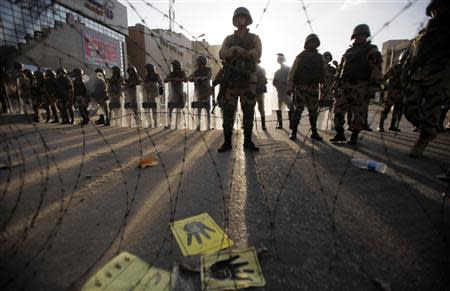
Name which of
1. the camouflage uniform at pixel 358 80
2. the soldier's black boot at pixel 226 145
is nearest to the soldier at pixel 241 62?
the soldier's black boot at pixel 226 145

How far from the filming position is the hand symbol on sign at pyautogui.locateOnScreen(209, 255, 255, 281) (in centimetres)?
135

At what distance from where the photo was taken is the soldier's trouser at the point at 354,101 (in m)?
4.11

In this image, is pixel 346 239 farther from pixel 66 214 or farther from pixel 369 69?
pixel 369 69

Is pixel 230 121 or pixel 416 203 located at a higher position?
pixel 230 121

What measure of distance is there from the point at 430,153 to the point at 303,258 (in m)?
3.54

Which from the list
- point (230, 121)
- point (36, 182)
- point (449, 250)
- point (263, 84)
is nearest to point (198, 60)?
point (263, 84)

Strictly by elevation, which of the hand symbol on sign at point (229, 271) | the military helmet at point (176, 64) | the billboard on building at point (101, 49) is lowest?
the hand symbol on sign at point (229, 271)

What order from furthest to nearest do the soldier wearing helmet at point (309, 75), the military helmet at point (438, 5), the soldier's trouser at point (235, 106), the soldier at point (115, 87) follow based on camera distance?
the soldier at point (115, 87) < the soldier wearing helmet at point (309, 75) < the soldier's trouser at point (235, 106) < the military helmet at point (438, 5)

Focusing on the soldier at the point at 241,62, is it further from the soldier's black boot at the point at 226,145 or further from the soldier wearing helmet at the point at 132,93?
the soldier wearing helmet at the point at 132,93

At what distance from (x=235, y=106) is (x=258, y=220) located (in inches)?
93.5

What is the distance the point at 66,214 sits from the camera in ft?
6.86

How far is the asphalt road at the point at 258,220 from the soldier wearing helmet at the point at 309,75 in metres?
1.65

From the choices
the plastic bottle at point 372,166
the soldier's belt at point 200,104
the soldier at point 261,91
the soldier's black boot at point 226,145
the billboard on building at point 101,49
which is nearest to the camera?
the plastic bottle at point 372,166

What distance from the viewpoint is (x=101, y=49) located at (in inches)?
859
